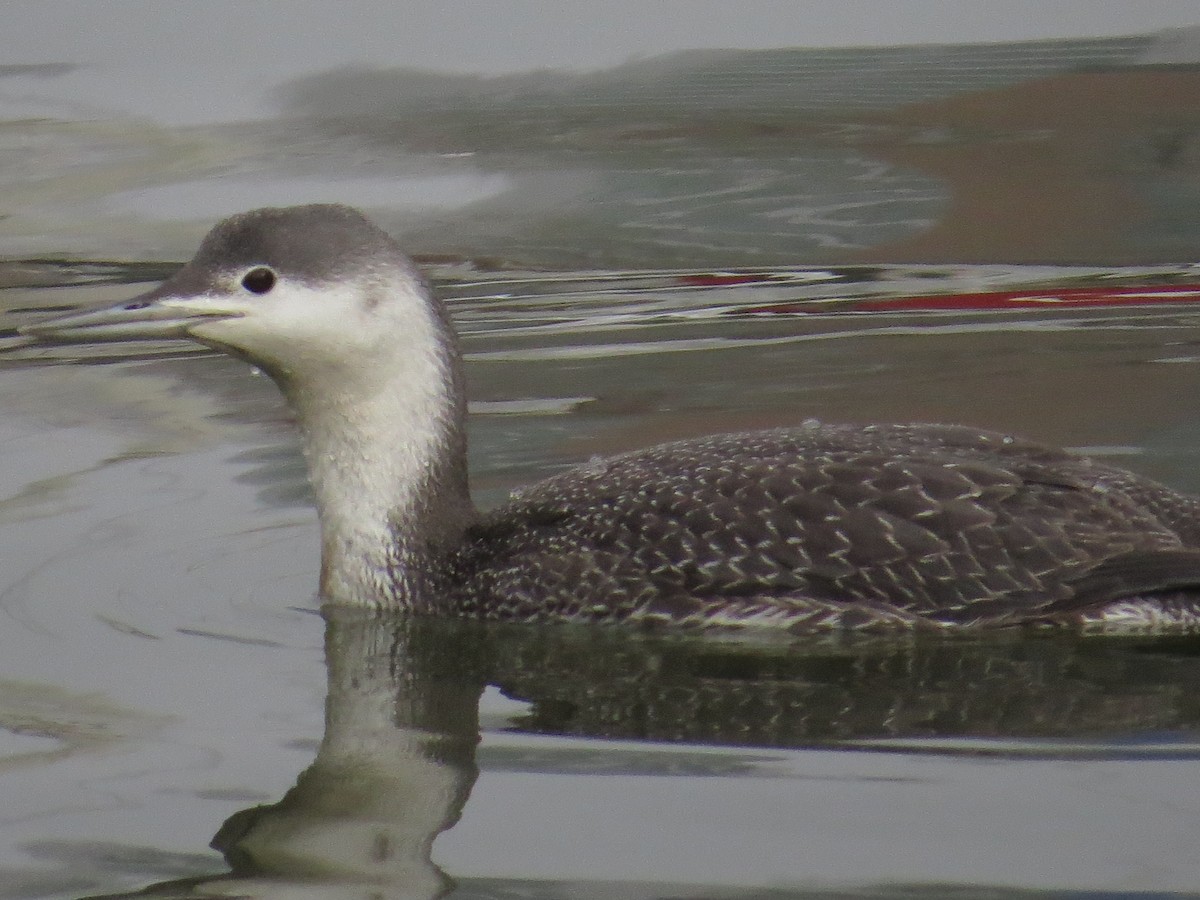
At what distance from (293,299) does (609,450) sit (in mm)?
1943

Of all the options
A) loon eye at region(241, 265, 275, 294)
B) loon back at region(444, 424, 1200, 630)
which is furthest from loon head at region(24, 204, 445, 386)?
loon back at region(444, 424, 1200, 630)

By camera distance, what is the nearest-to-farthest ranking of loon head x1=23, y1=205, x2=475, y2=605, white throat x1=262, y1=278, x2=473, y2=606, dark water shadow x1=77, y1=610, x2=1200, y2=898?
dark water shadow x1=77, y1=610, x2=1200, y2=898, loon head x1=23, y1=205, x2=475, y2=605, white throat x1=262, y1=278, x2=473, y2=606

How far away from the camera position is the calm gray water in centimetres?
405

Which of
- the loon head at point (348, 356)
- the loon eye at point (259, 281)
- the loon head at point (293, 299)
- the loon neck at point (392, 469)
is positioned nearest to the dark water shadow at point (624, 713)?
the loon neck at point (392, 469)

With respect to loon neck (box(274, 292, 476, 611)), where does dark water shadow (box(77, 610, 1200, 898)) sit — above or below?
below

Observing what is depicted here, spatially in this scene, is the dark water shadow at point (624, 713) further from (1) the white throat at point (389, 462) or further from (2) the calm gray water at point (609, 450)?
(1) the white throat at point (389, 462)

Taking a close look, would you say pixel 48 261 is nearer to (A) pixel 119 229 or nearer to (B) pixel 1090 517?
→ (A) pixel 119 229

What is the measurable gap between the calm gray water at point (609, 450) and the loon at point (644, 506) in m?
0.11

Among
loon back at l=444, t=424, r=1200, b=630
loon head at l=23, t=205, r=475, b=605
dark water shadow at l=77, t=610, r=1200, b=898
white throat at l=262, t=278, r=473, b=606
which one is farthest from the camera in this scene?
white throat at l=262, t=278, r=473, b=606

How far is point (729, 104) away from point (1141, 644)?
267 inches

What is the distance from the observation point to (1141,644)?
5.20 m

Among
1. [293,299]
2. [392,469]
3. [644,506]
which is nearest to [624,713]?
[644,506]

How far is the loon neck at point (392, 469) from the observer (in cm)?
555

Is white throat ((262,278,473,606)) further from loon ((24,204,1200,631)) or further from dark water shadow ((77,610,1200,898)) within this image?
dark water shadow ((77,610,1200,898))
